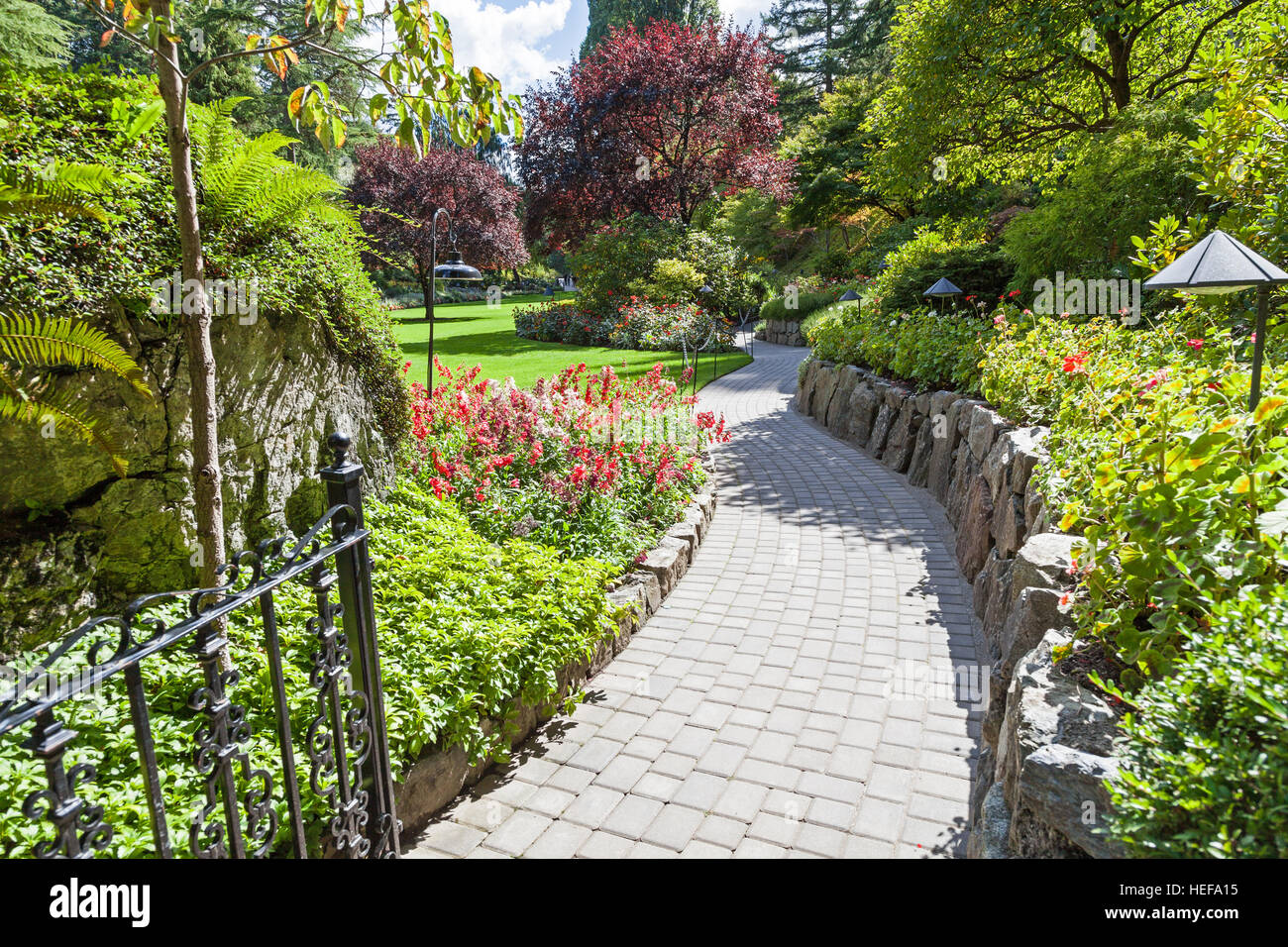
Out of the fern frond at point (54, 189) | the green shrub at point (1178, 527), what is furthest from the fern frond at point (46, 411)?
the green shrub at point (1178, 527)

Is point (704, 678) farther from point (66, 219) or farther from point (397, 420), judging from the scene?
point (66, 219)

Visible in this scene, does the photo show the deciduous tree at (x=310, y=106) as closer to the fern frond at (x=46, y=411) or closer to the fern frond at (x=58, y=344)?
the fern frond at (x=58, y=344)

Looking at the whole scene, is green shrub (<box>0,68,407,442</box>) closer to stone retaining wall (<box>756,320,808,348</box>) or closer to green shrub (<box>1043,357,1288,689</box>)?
green shrub (<box>1043,357,1288,689</box>)

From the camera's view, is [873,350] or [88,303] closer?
[88,303]

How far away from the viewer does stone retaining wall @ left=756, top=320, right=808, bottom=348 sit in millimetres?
22750

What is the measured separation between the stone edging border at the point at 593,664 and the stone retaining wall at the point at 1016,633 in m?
2.01

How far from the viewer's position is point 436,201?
23734 millimetres

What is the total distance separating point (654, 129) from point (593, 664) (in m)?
19.6

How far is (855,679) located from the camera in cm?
398

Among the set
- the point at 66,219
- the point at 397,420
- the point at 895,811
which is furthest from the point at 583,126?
the point at 895,811

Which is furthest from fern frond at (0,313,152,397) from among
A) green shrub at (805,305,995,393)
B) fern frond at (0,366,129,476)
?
green shrub at (805,305,995,393)

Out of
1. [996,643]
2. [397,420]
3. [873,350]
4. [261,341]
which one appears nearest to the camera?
[261,341]
